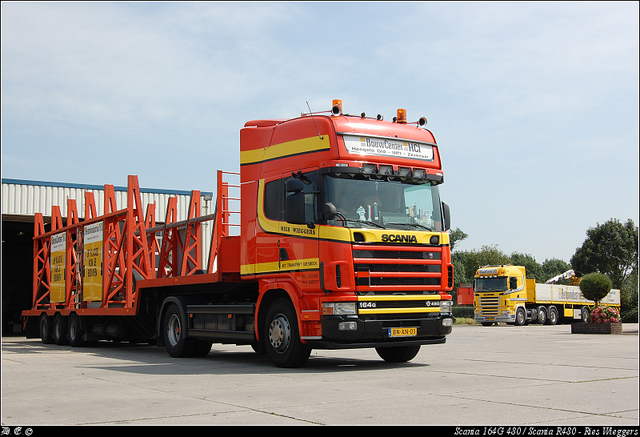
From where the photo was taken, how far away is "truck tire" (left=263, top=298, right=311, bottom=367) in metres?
10.5

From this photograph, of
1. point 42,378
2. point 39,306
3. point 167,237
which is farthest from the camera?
point 39,306

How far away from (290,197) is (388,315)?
91.6 inches

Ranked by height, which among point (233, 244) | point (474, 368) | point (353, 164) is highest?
point (353, 164)

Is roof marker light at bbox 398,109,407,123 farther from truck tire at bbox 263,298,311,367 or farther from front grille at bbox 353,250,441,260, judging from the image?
truck tire at bbox 263,298,311,367

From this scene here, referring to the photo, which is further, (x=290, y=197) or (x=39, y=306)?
(x=39, y=306)

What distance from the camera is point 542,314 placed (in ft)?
128

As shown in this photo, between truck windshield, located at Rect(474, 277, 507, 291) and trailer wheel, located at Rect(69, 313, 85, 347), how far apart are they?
77.2 feet

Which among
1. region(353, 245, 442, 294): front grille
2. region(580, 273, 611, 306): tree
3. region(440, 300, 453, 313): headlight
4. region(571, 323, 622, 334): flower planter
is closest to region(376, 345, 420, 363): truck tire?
region(440, 300, 453, 313): headlight

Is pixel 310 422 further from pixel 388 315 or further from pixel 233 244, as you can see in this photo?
pixel 233 244

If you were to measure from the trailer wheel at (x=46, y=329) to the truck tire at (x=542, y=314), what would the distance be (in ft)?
89.8

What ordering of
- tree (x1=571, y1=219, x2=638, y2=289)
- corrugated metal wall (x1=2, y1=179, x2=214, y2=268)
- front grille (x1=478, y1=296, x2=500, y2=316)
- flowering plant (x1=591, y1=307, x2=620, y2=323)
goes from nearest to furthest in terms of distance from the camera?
flowering plant (x1=591, y1=307, x2=620, y2=323) < corrugated metal wall (x1=2, y1=179, x2=214, y2=268) < front grille (x1=478, y1=296, x2=500, y2=316) < tree (x1=571, y1=219, x2=638, y2=289)

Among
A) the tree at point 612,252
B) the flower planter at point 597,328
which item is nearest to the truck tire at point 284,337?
the flower planter at point 597,328

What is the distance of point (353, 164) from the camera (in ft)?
A: 34.1
